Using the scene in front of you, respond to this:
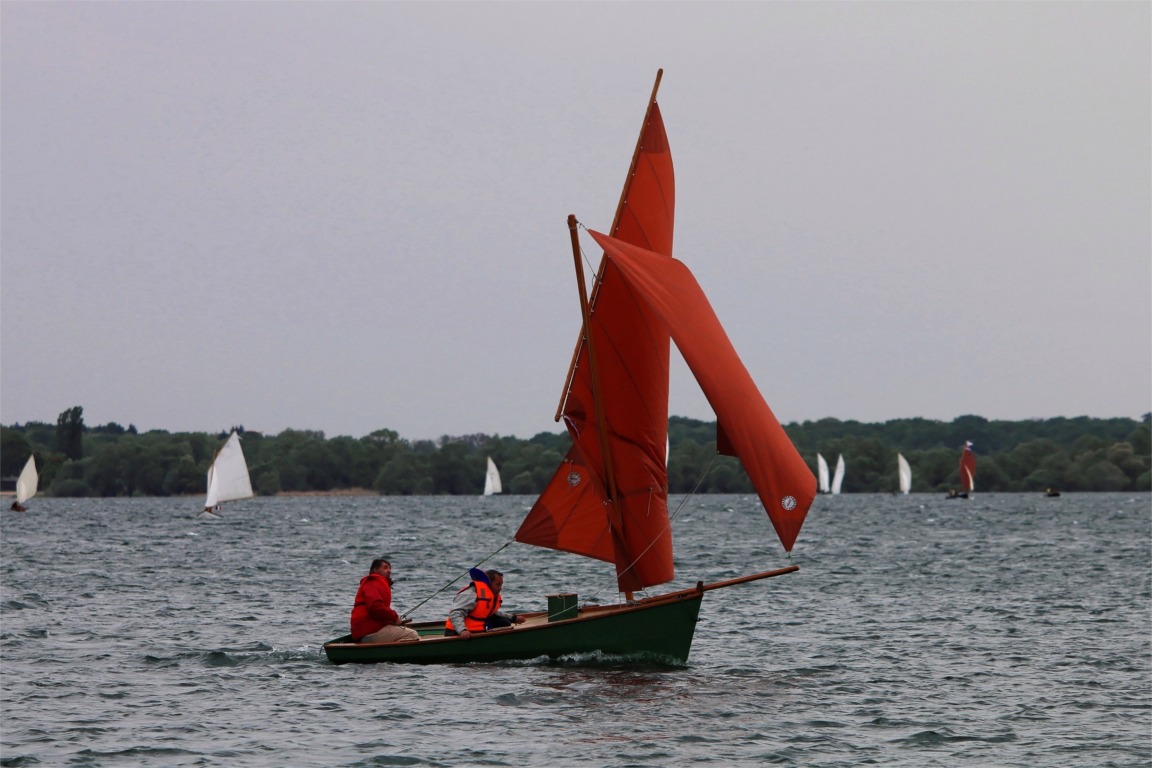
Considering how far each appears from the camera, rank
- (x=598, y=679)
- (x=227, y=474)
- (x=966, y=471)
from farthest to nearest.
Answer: (x=966, y=471), (x=227, y=474), (x=598, y=679)

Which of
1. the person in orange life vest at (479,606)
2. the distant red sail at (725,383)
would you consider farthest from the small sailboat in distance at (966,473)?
the distant red sail at (725,383)

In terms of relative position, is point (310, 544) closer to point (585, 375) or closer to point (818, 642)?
point (818, 642)

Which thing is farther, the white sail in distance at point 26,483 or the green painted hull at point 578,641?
the white sail in distance at point 26,483

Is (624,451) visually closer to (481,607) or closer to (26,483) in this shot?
(481,607)

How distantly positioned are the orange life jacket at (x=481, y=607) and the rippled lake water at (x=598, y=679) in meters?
0.62

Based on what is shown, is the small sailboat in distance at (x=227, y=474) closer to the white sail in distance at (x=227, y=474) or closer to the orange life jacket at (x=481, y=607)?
the white sail in distance at (x=227, y=474)

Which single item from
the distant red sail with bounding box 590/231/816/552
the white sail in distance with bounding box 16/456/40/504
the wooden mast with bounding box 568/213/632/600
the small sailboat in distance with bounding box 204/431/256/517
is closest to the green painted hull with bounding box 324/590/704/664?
the wooden mast with bounding box 568/213/632/600

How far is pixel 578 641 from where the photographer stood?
21953mm

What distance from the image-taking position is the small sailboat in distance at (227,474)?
3903 inches

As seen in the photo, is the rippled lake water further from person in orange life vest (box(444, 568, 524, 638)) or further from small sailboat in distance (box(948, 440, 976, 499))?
small sailboat in distance (box(948, 440, 976, 499))

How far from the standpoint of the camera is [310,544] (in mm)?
67938

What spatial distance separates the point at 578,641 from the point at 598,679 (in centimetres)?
75

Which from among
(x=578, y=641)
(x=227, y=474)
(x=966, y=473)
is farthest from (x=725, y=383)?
(x=966, y=473)

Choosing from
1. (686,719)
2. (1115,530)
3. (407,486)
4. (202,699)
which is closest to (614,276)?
(686,719)
